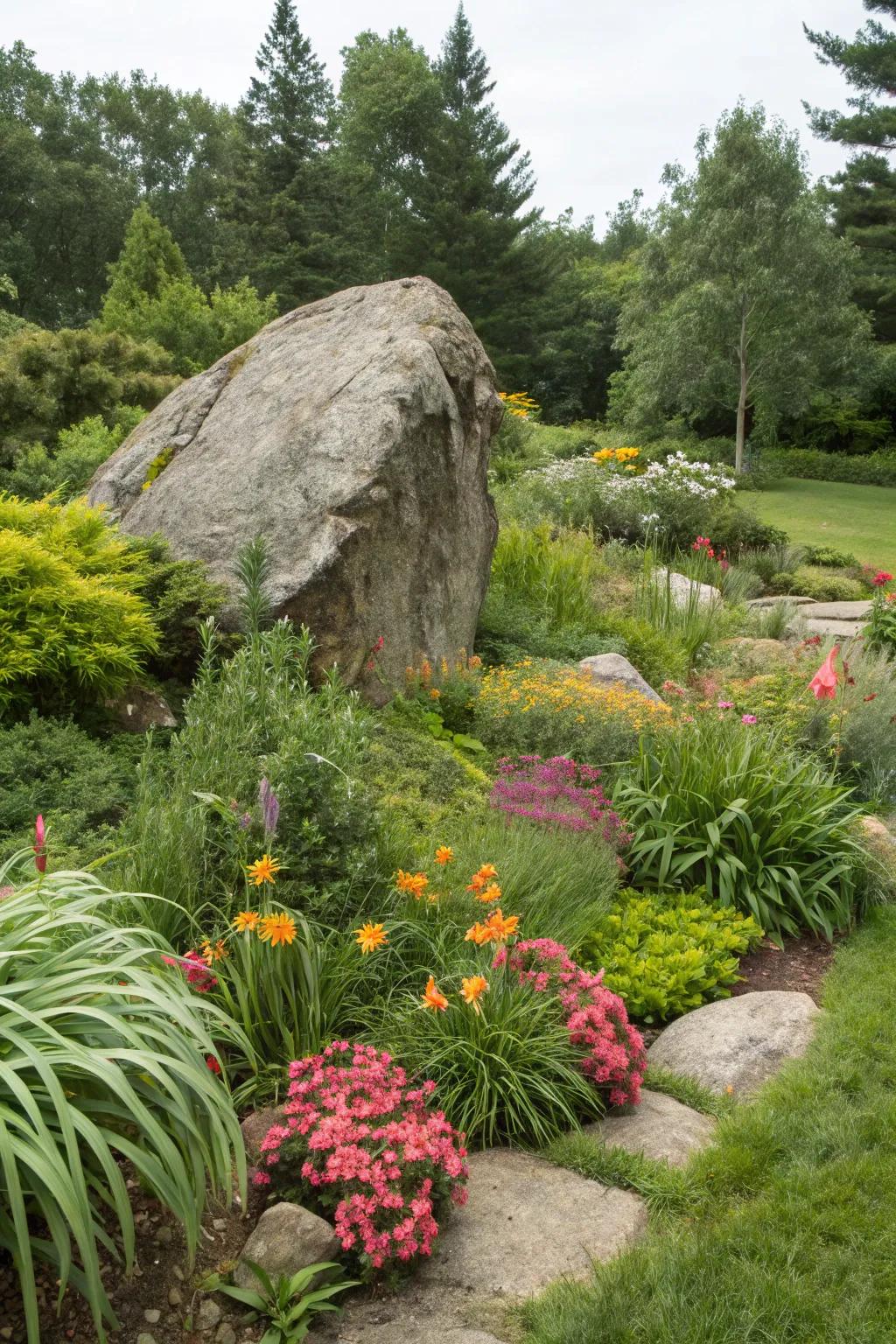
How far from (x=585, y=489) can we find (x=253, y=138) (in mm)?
27194

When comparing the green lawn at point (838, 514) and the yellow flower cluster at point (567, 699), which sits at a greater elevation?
the green lawn at point (838, 514)

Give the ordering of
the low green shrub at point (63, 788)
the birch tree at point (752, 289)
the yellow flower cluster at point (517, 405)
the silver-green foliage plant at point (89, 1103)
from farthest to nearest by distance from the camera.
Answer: the birch tree at point (752, 289), the yellow flower cluster at point (517, 405), the low green shrub at point (63, 788), the silver-green foliage plant at point (89, 1103)

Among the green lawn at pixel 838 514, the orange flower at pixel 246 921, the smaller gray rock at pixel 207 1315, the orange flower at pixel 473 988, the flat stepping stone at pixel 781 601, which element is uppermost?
the green lawn at pixel 838 514

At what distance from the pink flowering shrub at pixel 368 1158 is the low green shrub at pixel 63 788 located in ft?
4.51

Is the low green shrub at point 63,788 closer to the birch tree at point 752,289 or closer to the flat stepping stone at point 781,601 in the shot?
the flat stepping stone at point 781,601

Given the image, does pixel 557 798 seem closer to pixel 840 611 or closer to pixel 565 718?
pixel 565 718

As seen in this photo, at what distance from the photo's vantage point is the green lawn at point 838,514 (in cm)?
1761

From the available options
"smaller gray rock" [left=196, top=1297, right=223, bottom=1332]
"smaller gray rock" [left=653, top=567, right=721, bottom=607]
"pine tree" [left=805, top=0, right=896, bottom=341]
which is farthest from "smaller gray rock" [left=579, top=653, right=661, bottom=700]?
"pine tree" [left=805, top=0, right=896, bottom=341]

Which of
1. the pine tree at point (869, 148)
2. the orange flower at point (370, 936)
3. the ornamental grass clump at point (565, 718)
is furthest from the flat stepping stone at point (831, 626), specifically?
the pine tree at point (869, 148)

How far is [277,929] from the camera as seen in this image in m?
2.78

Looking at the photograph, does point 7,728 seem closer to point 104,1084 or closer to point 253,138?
point 104,1084

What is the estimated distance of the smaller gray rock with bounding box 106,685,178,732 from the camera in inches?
200

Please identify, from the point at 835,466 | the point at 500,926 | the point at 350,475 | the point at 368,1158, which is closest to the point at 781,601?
the point at 350,475

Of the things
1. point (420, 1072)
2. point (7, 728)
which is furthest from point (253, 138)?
point (420, 1072)
